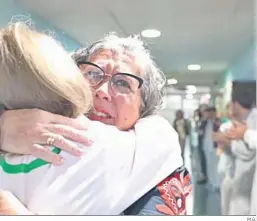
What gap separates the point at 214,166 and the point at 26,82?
41 cm

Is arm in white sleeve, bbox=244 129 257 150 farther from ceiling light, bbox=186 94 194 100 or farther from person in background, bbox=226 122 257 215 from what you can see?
ceiling light, bbox=186 94 194 100

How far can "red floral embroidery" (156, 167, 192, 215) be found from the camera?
0.66 m

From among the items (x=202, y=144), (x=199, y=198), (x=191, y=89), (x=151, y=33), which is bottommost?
(x=199, y=198)

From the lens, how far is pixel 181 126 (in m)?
0.75

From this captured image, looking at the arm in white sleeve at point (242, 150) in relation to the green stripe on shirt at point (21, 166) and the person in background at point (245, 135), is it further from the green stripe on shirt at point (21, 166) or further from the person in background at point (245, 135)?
the green stripe on shirt at point (21, 166)

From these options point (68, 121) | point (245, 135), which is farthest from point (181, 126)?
point (68, 121)

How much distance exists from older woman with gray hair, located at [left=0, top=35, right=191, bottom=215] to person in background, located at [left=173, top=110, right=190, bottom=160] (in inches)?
1.0

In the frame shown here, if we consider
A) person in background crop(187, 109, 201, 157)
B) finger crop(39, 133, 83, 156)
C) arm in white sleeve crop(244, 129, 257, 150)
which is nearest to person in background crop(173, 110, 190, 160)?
person in background crop(187, 109, 201, 157)

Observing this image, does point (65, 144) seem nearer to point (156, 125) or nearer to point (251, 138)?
point (156, 125)

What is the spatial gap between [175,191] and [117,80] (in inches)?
9.4

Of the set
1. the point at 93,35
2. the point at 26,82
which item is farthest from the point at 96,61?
the point at 26,82

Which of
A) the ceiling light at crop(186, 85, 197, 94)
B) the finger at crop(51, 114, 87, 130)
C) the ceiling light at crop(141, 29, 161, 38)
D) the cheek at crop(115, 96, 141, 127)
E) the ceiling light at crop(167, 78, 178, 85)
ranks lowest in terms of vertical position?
the finger at crop(51, 114, 87, 130)

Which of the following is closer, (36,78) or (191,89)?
(36,78)

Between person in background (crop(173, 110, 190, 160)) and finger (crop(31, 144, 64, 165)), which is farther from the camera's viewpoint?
person in background (crop(173, 110, 190, 160))
